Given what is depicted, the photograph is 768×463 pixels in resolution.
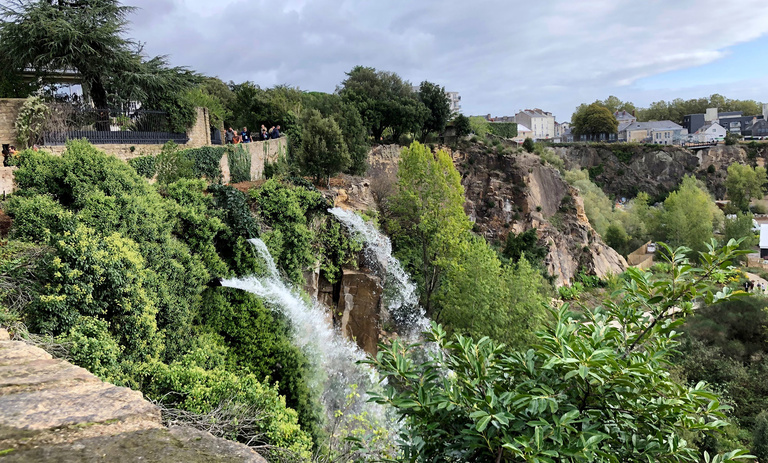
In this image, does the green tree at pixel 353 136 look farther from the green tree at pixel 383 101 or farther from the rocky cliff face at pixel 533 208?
the rocky cliff face at pixel 533 208

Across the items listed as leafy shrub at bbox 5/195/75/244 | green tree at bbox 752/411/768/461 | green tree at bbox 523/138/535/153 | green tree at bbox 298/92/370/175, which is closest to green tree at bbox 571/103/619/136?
green tree at bbox 523/138/535/153

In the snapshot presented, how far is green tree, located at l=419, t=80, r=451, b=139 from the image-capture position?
35031mm

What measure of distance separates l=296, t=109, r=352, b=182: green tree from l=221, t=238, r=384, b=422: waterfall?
831 cm

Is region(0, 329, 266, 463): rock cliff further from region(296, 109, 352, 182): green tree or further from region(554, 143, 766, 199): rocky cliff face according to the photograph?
region(554, 143, 766, 199): rocky cliff face

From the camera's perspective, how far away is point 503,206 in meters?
33.0

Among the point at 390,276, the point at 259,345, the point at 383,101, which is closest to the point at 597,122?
the point at 383,101

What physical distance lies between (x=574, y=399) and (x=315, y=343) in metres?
9.40

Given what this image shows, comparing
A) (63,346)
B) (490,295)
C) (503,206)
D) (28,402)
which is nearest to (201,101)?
(490,295)

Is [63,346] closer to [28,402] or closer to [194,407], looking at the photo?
[194,407]

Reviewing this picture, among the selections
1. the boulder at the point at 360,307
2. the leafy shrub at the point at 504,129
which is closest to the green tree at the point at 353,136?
the boulder at the point at 360,307

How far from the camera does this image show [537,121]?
106000 millimetres

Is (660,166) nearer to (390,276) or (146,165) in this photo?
(390,276)

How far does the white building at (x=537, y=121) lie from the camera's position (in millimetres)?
103062

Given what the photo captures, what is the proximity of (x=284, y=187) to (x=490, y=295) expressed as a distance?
8.07 metres
